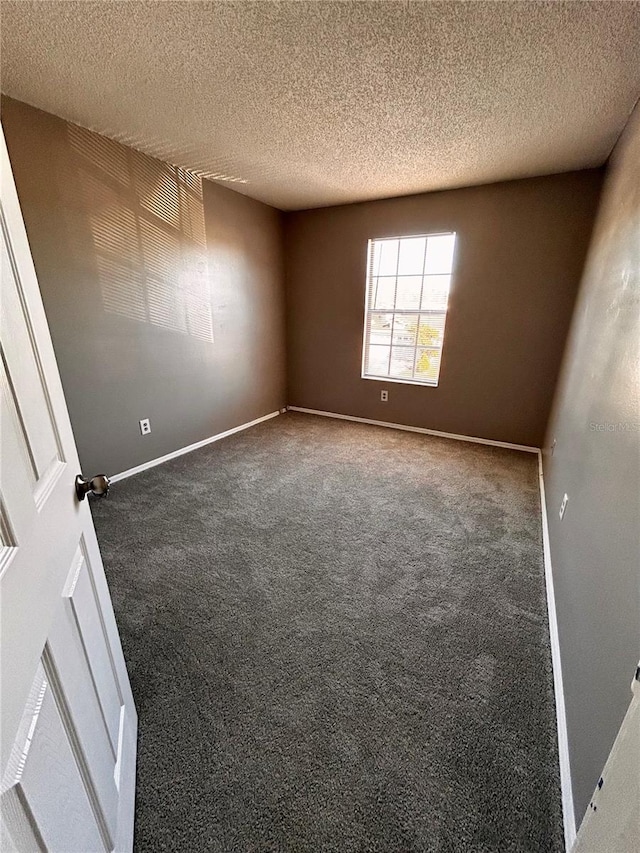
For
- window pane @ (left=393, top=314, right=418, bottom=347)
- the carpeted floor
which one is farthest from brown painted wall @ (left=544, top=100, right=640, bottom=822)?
window pane @ (left=393, top=314, right=418, bottom=347)

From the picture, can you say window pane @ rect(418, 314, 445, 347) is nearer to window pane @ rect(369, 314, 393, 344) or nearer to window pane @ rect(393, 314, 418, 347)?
window pane @ rect(393, 314, 418, 347)

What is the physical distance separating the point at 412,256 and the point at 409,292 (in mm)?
340

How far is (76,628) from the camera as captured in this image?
73cm

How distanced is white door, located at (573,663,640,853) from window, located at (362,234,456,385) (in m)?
3.47

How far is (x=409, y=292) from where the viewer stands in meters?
3.74

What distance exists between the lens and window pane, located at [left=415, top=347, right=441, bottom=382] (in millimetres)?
3773

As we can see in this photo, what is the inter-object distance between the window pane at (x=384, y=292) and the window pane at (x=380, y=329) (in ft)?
0.38

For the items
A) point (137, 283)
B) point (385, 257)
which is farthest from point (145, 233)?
point (385, 257)

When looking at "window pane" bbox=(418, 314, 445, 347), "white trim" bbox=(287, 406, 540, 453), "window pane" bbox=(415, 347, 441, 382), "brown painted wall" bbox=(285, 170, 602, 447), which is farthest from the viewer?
"window pane" bbox=(415, 347, 441, 382)

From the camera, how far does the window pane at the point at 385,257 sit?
3727 mm

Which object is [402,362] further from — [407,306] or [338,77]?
[338,77]

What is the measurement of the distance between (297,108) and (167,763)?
2878mm

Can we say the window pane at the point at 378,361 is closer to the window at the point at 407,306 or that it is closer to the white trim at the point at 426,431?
the window at the point at 407,306

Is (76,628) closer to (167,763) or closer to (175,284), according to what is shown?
(167,763)
